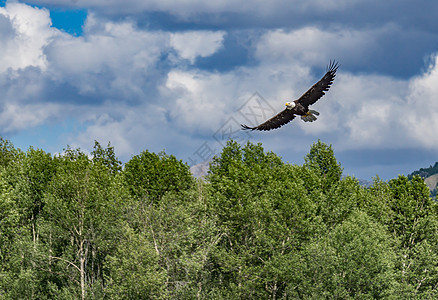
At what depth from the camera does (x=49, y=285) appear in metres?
64.1

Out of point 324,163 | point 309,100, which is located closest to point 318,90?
point 309,100

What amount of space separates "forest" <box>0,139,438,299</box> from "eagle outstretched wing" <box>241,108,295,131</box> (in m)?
19.2

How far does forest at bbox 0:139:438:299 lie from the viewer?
193 feet

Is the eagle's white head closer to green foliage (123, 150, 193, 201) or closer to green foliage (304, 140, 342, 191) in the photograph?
green foliage (123, 150, 193, 201)

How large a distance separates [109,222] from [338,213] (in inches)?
1074

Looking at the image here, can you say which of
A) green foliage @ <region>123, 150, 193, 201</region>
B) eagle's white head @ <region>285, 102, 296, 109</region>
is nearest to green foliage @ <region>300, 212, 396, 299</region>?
green foliage @ <region>123, 150, 193, 201</region>

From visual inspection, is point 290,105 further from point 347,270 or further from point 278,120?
point 347,270

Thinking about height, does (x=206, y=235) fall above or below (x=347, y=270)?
above

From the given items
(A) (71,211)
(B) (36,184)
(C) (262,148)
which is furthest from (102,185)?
(C) (262,148)

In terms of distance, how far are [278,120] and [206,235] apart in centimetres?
2506

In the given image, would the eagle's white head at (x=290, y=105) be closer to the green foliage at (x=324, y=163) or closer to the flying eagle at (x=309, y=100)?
the flying eagle at (x=309, y=100)

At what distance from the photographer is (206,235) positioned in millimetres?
64125

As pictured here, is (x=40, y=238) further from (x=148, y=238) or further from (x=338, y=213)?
(x=338, y=213)

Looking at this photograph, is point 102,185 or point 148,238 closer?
point 148,238
